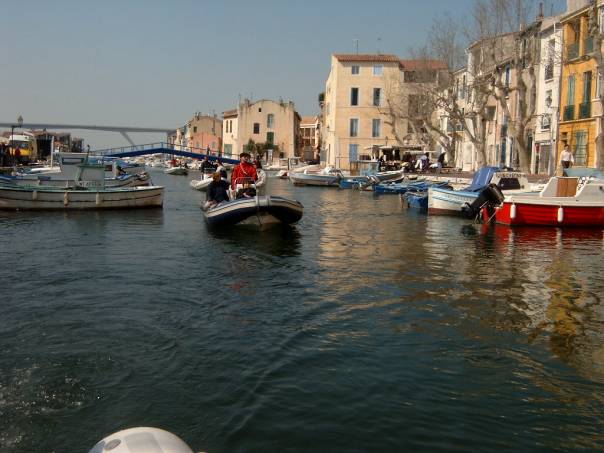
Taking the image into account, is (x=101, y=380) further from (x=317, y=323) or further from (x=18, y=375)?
(x=317, y=323)

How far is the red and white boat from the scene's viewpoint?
68.1ft

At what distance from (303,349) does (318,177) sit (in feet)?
145

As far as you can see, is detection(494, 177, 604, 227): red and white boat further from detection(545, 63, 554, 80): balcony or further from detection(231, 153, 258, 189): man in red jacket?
detection(545, 63, 554, 80): balcony

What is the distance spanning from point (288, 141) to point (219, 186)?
268 feet

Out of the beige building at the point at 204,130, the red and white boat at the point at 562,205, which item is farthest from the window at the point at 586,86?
the beige building at the point at 204,130

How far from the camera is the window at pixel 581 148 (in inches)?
1395

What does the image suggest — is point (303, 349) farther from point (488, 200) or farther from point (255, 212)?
point (488, 200)

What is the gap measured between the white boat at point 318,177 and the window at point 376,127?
15.9 m

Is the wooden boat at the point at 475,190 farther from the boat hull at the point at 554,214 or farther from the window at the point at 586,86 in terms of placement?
the window at the point at 586,86

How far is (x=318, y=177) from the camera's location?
51750 millimetres

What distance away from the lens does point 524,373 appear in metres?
7.12

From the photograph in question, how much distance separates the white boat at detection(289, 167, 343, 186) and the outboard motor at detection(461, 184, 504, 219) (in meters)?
28.4

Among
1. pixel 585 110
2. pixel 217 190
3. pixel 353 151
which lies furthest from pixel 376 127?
pixel 217 190

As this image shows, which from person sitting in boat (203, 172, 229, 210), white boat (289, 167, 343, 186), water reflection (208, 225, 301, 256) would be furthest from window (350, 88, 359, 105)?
person sitting in boat (203, 172, 229, 210)
